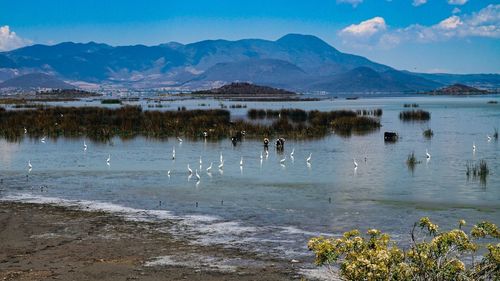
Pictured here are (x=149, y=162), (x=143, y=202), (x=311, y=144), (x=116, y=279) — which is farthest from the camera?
(x=311, y=144)

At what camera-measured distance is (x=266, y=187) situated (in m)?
27.3

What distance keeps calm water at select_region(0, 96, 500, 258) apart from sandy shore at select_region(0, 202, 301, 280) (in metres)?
1.07

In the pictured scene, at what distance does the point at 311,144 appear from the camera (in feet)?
152

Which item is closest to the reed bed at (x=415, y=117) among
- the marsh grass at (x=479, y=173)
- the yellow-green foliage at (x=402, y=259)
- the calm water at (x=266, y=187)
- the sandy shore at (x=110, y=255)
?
the calm water at (x=266, y=187)

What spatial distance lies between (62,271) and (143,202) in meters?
9.43

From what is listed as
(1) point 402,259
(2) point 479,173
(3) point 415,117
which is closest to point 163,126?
(2) point 479,173

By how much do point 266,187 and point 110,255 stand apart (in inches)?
479

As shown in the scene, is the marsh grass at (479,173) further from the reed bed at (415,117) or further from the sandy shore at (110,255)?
the reed bed at (415,117)

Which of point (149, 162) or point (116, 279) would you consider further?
point (149, 162)

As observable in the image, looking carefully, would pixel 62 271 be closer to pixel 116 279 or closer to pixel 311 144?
pixel 116 279

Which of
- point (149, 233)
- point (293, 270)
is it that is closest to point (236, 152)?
point (149, 233)

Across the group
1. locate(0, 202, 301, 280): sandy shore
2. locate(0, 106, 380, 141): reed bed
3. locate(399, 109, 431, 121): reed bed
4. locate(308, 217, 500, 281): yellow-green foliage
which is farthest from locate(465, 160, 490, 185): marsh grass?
locate(399, 109, 431, 121): reed bed

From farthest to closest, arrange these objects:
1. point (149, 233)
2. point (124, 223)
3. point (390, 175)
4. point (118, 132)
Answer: point (118, 132) < point (390, 175) < point (124, 223) < point (149, 233)

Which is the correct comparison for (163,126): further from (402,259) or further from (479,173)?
(402,259)
